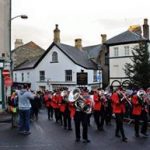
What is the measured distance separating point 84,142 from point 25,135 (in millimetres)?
2811

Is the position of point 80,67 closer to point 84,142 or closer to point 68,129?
point 68,129

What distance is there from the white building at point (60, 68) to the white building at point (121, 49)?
233 centimetres

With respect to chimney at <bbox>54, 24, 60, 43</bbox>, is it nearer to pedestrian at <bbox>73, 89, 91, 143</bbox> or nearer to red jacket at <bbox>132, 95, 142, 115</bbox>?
red jacket at <bbox>132, 95, 142, 115</bbox>

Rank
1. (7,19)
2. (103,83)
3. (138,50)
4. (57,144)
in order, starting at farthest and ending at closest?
(103,83) < (138,50) < (7,19) < (57,144)

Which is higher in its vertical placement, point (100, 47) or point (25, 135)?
point (100, 47)

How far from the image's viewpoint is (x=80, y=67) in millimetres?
51500

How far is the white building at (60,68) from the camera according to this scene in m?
52.0

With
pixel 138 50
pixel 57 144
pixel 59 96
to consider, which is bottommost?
pixel 57 144

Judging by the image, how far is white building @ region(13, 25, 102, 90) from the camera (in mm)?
52000

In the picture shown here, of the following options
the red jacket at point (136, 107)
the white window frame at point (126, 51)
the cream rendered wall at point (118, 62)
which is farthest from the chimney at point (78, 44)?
the red jacket at point (136, 107)

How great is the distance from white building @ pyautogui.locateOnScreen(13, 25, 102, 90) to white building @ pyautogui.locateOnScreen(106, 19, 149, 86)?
7.63 ft

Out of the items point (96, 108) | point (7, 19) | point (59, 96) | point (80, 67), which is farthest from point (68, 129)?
point (80, 67)

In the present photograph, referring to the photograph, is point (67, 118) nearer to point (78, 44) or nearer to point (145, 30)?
point (145, 30)

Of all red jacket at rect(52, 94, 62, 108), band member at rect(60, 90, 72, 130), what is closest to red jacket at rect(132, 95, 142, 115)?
band member at rect(60, 90, 72, 130)
